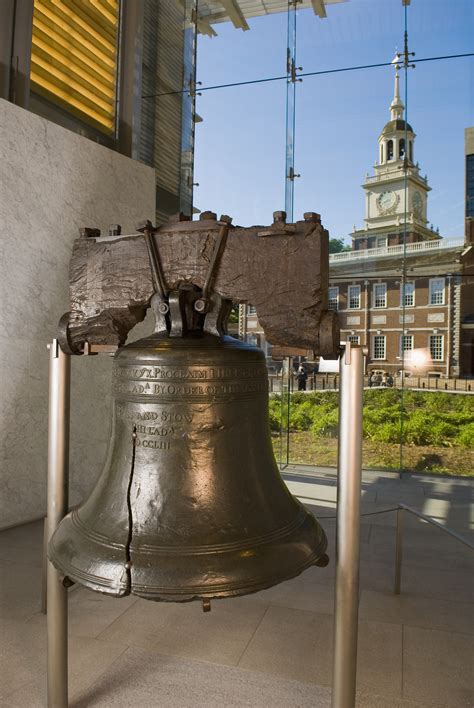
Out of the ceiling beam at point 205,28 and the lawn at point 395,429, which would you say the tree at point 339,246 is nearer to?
the lawn at point 395,429

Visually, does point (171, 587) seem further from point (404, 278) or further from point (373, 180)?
point (373, 180)

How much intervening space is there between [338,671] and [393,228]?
7287 mm

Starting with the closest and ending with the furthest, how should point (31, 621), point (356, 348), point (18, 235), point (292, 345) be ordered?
point (292, 345), point (356, 348), point (31, 621), point (18, 235)

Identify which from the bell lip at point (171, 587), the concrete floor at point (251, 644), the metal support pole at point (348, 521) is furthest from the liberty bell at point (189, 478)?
the concrete floor at point (251, 644)

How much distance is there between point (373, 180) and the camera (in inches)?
322

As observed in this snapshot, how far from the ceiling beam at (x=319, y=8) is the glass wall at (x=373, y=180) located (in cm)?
9

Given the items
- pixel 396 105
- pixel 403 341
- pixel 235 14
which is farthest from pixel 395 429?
pixel 235 14

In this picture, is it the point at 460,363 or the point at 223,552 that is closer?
the point at 223,552

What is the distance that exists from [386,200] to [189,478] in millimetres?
7507

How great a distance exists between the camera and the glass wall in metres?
7.82

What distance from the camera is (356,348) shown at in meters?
1.83

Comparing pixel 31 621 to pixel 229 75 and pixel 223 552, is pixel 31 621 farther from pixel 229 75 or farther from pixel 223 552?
pixel 229 75

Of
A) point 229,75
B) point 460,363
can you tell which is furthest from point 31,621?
point 229,75

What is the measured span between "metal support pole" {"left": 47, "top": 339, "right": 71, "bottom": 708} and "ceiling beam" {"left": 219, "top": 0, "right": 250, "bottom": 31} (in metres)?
8.42
